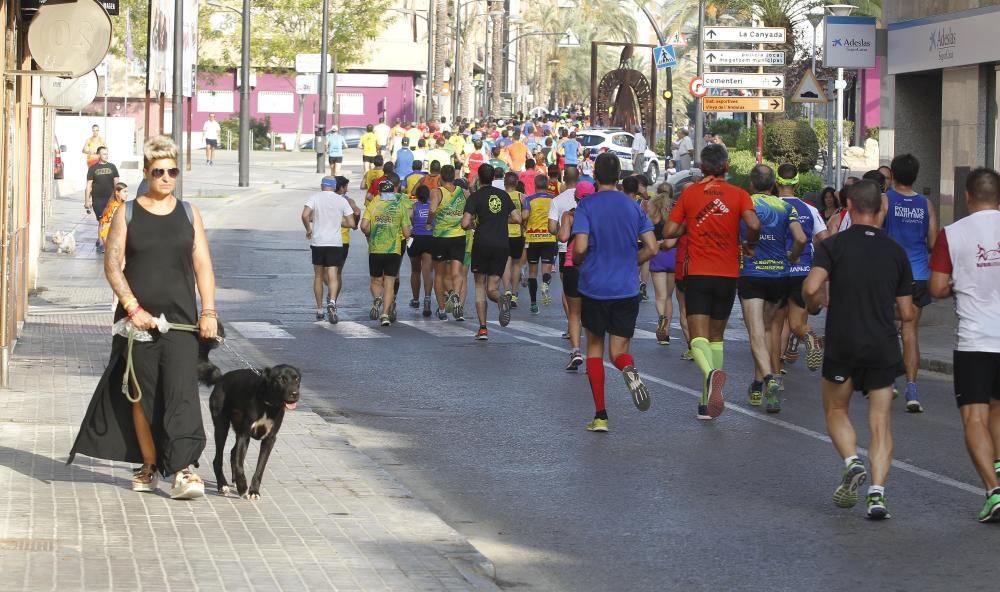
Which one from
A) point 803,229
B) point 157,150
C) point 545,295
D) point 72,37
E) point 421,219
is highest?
point 72,37

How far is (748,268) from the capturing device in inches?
489

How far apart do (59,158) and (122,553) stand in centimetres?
3752

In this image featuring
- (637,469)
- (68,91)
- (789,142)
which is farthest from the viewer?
(789,142)

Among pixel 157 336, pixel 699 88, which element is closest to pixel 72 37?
pixel 157 336

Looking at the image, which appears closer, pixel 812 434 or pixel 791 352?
pixel 812 434

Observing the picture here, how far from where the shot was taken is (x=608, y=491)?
29.1 feet

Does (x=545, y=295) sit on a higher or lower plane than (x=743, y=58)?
lower

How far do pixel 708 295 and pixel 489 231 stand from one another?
6.29 metres

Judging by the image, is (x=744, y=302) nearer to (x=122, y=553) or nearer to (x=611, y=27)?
(x=122, y=553)

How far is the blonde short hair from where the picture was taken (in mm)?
7684

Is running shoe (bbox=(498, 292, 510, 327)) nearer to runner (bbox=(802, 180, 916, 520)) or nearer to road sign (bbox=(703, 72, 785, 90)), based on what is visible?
runner (bbox=(802, 180, 916, 520))

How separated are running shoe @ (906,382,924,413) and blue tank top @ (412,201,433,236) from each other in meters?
7.88

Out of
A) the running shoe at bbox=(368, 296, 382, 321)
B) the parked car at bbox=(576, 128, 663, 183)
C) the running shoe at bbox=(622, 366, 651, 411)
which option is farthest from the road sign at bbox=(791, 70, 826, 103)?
the parked car at bbox=(576, 128, 663, 183)

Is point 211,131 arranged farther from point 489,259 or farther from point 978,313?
point 978,313
